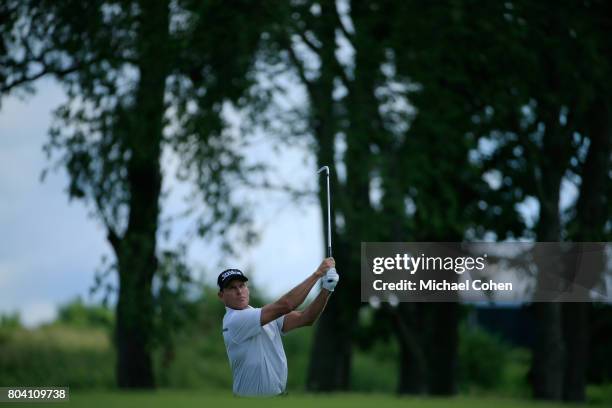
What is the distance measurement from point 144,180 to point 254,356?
53.7ft

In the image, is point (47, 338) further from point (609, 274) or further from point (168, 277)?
point (609, 274)

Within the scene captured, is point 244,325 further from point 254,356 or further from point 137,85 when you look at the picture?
point 137,85

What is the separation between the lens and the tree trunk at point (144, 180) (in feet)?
71.5

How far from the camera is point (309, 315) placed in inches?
316

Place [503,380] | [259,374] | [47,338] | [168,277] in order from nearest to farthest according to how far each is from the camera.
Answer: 1. [259,374]
2. [168,277]
3. [47,338]
4. [503,380]

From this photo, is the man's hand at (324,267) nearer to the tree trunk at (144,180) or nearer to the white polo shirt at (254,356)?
the white polo shirt at (254,356)

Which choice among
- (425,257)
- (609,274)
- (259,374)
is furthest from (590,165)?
(259,374)

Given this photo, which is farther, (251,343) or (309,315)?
(251,343)

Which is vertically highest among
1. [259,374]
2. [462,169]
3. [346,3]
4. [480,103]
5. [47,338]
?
[346,3]

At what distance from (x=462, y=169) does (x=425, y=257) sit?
3656mm

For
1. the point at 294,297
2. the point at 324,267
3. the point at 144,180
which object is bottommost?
the point at 294,297

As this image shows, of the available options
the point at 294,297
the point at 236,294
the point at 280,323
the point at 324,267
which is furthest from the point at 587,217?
the point at 294,297

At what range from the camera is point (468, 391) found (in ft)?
120

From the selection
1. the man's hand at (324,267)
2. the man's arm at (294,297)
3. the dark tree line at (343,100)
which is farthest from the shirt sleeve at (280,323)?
the dark tree line at (343,100)
